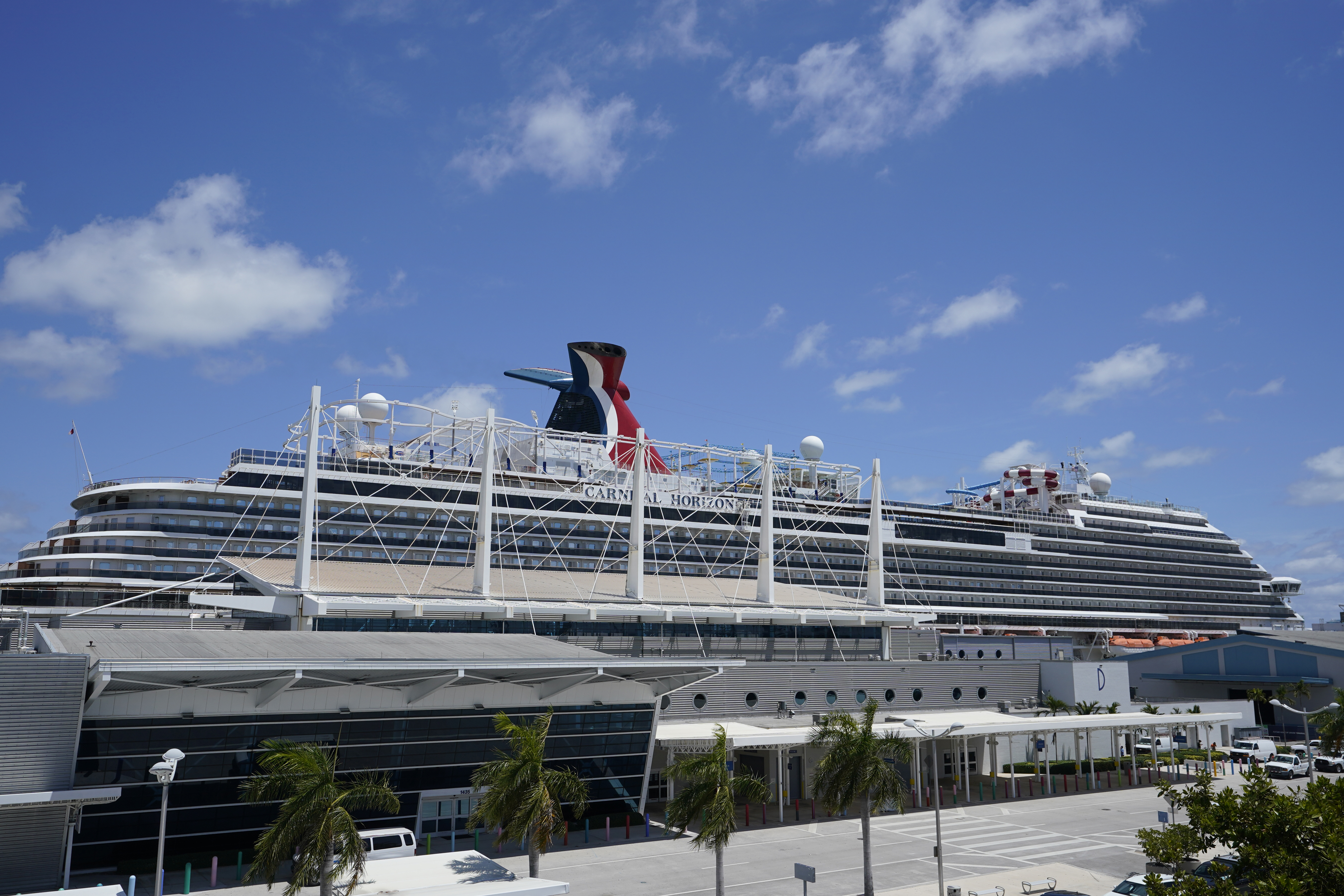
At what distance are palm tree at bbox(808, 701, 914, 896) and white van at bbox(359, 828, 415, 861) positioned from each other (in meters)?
12.7

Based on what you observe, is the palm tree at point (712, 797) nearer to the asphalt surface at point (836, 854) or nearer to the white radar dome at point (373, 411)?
the asphalt surface at point (836, 854)

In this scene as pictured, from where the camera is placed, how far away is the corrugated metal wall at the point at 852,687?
45.6m

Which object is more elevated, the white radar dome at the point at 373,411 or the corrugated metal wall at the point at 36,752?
the white radar dome at the point at 373,411

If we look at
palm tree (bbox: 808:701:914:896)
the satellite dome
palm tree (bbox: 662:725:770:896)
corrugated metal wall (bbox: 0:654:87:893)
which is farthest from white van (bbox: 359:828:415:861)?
the satellite dome

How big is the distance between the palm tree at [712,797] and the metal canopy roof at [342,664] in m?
7.62

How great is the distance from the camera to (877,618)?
57.4 metres

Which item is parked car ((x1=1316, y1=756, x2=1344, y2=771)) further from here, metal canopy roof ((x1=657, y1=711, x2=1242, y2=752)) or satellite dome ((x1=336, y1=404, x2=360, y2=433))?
satellite dome ((x1=336, y1=404, x2=360, y2=433))

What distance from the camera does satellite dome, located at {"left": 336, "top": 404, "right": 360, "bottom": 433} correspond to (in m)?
71.9

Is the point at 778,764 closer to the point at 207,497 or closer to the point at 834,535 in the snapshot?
the point at 207,497

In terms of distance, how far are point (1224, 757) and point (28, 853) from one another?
61.0 meters

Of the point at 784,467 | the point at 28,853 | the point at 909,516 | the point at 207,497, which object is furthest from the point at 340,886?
the point at 909,516

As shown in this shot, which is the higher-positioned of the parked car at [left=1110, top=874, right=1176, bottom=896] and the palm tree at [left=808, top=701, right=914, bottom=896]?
the palm tree at [left=808, top=701, right=914, bottom=896]

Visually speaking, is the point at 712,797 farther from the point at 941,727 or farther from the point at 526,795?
the point at 941,727

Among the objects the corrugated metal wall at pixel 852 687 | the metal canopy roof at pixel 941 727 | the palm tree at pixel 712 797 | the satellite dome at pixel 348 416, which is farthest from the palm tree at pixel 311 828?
the satellite dome at pixel 348 416
